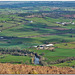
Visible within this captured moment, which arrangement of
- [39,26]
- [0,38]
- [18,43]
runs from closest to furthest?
1. [18,43]
2. [0,38]
3. [39,26]

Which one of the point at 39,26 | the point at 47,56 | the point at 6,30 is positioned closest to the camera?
the point at 47,56

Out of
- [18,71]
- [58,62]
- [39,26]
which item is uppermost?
[18,71]

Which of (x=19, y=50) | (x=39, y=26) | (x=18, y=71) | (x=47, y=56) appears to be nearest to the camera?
(x=18, y=71)

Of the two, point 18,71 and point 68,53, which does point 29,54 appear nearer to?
point 68,53

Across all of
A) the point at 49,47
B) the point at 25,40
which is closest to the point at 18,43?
the point at 25,40

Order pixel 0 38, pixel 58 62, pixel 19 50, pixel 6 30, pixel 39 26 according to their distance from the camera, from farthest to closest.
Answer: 1. pixel 39 26
2. pixel 6 30
3. pixel 0 38
4. pixel 19 50
5. pixel 58 62

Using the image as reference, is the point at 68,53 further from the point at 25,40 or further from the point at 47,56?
the point at 25,40

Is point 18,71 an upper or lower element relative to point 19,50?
upper

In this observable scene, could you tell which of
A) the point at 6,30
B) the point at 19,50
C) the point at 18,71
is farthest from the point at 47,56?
the point at 6,30

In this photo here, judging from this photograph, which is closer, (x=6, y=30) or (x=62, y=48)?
(x=62, y=48)
